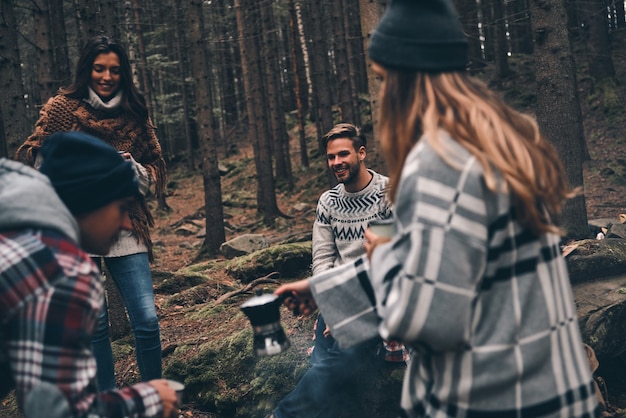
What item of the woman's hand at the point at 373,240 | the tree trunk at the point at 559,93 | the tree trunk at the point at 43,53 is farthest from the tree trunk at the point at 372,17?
the woman's hand at the point at 373,240

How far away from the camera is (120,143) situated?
175 inches

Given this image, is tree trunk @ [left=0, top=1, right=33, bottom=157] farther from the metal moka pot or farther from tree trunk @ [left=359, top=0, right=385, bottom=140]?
the metal moka pot

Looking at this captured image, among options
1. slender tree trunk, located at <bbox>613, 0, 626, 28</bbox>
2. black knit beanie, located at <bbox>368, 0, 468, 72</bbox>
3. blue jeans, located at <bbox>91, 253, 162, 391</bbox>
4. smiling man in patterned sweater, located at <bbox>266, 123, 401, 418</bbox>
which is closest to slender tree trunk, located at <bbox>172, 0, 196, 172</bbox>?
slender tree trunk, located at <bbox>613, 0, 626, 28</bbox>

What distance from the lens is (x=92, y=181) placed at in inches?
91.1

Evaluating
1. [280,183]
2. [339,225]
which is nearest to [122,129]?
[339,225]

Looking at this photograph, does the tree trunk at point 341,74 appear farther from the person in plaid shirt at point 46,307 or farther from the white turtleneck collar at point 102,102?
the person in plaid shirt at point 46,307

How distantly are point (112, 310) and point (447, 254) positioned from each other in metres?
5.61

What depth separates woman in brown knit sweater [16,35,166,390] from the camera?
4.15m

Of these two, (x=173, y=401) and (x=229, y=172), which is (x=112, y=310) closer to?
(x=173, y=401)

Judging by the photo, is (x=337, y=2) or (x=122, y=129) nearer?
(x=122, y=129)

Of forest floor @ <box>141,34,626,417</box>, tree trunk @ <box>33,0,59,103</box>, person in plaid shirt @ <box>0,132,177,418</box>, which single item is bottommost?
forest floor @ <box>141,34,626,417</box>

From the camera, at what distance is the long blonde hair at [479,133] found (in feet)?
5.86

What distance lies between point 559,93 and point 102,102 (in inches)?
211

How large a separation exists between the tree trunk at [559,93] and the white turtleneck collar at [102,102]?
5.01 meters
